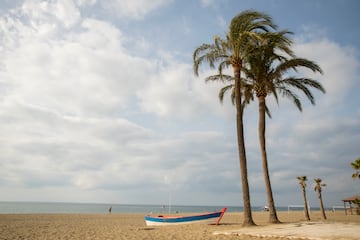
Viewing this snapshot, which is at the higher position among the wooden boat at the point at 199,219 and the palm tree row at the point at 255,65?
the palm tree row at the point at 255,65

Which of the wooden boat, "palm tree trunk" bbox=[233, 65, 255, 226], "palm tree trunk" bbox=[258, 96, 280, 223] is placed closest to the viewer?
"palm tree trunk" bbox=[233, 65, 255, 226]

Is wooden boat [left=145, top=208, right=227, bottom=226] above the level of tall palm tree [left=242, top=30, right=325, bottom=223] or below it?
below

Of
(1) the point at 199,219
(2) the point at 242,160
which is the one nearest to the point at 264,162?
(2) the point at 242,160

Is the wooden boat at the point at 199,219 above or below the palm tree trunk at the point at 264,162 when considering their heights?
below

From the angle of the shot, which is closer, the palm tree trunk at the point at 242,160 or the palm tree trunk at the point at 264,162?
the palm tree trunk at the point at 242,160

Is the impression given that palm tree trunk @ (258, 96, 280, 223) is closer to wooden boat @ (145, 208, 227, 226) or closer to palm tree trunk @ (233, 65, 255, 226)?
palm tree trunk @ (233, 65, 255, 226)

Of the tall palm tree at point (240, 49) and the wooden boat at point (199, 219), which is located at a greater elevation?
the tall palm tree at point (240, 49)

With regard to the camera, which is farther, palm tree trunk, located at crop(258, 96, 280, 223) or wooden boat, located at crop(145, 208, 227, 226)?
wooden boat, located at crop(145, 208, 227, 226)

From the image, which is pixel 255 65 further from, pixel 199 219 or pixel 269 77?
pixel 199 219

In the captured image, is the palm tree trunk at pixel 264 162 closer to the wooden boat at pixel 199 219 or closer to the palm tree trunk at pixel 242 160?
the palm tree trunk at pixel 242 160

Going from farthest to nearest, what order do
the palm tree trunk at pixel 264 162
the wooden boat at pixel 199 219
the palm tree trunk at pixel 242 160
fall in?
1. the wooden boat at pixel 199 219
2. the palm tree trunk at pixel 264 162
3. the palm tree trunk at pixel 242 160

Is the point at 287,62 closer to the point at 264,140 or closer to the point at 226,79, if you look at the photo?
the point at 226,79

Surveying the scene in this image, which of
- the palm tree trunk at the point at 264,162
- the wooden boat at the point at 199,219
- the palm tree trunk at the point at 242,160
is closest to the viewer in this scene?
the palm tree trunk at the point at 242,160

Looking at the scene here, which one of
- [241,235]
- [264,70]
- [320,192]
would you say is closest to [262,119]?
[264,70]
